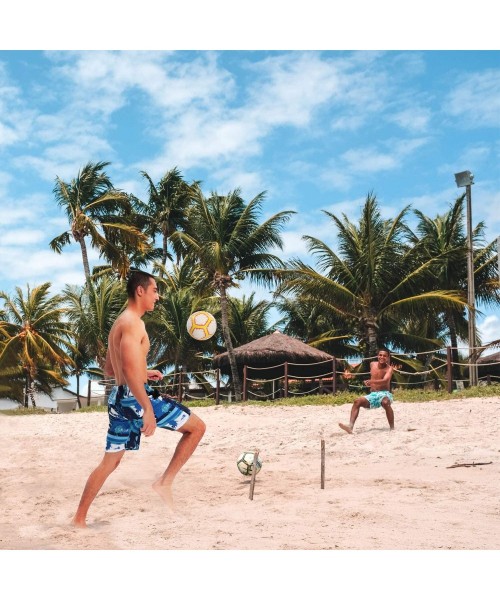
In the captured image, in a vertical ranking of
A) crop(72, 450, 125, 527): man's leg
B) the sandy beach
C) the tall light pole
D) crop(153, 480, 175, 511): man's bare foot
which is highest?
the tall light pole

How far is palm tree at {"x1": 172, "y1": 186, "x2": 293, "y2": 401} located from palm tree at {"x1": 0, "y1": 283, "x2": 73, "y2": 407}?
8634 millimetres

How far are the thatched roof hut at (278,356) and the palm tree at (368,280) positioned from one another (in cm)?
153

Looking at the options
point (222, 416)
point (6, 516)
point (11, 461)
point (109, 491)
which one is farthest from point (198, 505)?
point (222, 416)

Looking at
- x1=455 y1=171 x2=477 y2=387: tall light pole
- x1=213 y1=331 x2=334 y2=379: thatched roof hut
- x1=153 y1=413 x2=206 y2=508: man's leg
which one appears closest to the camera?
x1=153 y1=413 x2=206 y2=508: man's leg

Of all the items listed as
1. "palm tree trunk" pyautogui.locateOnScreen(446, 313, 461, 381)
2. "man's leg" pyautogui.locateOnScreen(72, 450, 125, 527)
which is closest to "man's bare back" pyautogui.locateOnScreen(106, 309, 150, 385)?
"man's leg" pyautogui.locateOnScreen(72, 450, 125, 527)

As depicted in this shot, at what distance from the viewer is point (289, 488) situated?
24.4ft

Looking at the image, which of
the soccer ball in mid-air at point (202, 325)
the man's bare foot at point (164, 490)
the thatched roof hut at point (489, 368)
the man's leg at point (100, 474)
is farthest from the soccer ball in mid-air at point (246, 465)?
the thatched roof hut at point (489, 368)

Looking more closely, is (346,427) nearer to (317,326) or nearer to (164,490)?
(164,490)

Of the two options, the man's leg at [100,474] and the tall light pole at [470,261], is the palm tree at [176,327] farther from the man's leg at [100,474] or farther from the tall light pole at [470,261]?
the man's leg at [100,474]

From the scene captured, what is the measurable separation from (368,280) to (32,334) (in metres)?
14.3

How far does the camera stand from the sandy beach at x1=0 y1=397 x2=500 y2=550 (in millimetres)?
5270

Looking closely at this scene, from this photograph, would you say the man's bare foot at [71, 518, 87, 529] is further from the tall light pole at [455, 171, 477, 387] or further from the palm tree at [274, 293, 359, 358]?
the palm tree at [274, 293, 359, 358]

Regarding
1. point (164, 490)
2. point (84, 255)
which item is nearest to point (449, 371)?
point (164, 490)

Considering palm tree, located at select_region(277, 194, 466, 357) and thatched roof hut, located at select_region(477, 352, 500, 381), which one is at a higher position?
palm tree, located at select_region(277, 194, 466, 357)
